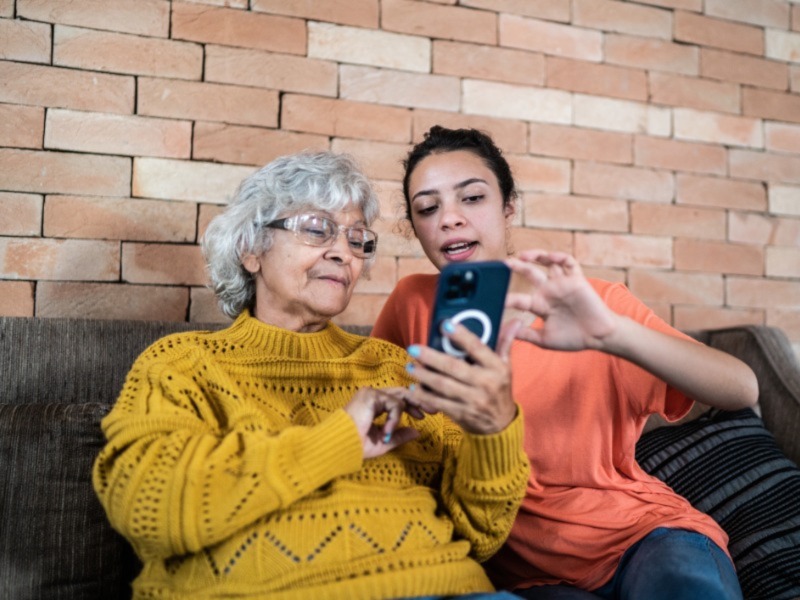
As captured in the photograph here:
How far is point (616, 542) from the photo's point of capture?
1.25 meters

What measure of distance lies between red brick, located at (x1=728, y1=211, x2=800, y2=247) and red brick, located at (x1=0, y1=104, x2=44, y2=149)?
2.24 meters

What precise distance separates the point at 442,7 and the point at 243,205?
1134 mm

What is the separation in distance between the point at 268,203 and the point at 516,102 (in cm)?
114

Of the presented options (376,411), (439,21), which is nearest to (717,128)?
(439,21)

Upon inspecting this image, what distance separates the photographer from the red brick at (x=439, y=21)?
2061mm

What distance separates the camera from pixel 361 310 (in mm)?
2023

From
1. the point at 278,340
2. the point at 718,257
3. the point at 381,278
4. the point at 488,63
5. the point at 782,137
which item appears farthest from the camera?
the point at 782,137

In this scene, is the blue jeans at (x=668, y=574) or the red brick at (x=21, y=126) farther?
the red brick at (x=21, y=126)

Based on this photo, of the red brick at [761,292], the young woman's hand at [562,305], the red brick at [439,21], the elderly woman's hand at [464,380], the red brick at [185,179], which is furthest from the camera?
the red brick at [761,292]

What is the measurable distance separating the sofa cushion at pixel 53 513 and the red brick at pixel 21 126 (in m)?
0.73

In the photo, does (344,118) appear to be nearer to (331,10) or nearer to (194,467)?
(331,10)

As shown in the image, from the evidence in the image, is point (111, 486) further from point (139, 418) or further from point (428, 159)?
point (428, 159)

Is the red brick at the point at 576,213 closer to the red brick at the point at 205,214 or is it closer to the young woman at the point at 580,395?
the young woman at the point at 580,395

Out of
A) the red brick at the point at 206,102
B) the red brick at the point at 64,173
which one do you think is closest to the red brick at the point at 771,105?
the red brick at the point at 206,102
